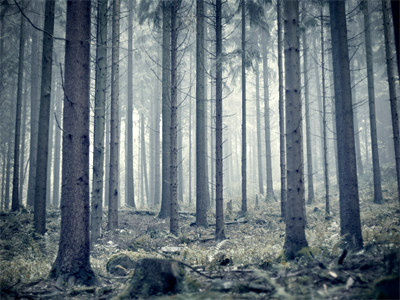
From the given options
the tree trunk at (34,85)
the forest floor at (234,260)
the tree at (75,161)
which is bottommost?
the forest floor at (234,260)

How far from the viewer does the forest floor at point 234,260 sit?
145 inches

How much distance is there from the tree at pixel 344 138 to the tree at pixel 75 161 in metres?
5.88

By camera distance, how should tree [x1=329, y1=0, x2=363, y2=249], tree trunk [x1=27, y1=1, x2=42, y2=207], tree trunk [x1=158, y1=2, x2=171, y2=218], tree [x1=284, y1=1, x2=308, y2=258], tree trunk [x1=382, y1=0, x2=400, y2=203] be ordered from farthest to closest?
tree trunk [x1=27, y1=1, x2=42, y2=207], tree trunk [x1=158, y1=2, x2=171, y2=218], tree trunk [x1=382, y1=0, x2=400, y2=203], tree [x1=329, y1=0, x2=363, y2=249], tree [x1=284, y1=1, x2=308, y2=258]

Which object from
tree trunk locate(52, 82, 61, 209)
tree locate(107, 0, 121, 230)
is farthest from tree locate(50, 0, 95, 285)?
tree trunk locate(52, 82, 61, 209)

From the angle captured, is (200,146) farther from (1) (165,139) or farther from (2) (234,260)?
(2) (234,260)

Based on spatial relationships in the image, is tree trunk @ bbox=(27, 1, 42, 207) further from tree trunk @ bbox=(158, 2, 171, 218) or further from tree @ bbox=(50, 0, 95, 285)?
tree @ bbox=(50, 0, 95, 285)

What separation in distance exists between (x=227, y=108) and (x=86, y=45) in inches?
1224

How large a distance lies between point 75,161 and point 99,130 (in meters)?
4.97

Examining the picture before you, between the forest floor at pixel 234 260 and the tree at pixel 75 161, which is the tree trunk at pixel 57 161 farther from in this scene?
the tree at pixel 75 161

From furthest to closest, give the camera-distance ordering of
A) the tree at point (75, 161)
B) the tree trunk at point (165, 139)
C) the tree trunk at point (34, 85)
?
1. the tree trunk at point (34, 85)
2. the tree trunk at point (165, 139)
3. the tree at point (75, 161)

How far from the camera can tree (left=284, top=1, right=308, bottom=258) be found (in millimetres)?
6109

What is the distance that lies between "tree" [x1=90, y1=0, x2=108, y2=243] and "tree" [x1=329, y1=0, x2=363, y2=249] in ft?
24.9

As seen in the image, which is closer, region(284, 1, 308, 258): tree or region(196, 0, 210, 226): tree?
region(284, 1, 308, 258): tree

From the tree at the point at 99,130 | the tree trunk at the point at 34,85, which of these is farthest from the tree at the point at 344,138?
the tree trunk at the point at 34,85
